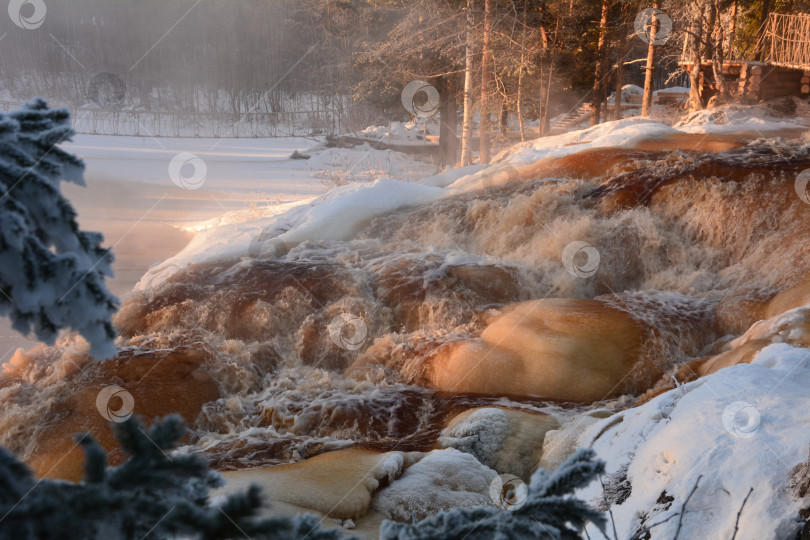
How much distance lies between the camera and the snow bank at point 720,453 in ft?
7.87

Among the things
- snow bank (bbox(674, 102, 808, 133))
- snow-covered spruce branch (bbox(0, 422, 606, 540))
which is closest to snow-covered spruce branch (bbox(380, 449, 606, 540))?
snow-covered spruce branch (bbox(0, 422, 606, 540))

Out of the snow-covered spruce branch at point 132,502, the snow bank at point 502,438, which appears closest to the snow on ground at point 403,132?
the snow bank at point 502,438

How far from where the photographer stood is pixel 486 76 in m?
13.8

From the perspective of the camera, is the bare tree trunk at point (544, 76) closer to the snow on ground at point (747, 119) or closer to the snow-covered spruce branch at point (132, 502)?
the snow on ground at point (747, 119)

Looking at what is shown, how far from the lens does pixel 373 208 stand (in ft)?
35.0

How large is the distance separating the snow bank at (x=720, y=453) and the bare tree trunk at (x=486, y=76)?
11.0 m

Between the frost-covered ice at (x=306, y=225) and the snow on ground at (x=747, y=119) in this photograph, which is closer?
the frost-covered ice at (x=306, y=225)

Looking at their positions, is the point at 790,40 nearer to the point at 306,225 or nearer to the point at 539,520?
the point at 306,225

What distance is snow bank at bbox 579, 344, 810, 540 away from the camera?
2.40 m

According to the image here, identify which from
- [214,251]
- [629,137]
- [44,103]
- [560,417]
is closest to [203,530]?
[44,103]

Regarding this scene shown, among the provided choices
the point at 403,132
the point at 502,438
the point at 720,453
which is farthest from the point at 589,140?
the point at 403,132

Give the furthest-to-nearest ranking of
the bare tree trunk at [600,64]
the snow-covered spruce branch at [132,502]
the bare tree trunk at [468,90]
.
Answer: the bare tree trunk at [600,64], the bare tree trunk at [468,90], the snow-covered spruce branch at [132,502]

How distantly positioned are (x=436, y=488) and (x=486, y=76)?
11612mm

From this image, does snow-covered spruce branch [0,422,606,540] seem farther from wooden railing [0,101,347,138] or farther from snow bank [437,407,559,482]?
wooden railing [0,101,347,138]
